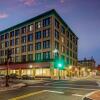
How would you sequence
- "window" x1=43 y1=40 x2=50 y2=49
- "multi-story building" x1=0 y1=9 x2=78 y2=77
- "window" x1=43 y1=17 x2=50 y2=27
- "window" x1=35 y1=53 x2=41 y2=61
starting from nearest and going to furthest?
"multi-story building" x1=0 y1=9 x2=78 y2=77
"window" x1=43 y1=40 x2=50 y2=49
"window" x1=43 y1=17 x2=50 y2=27
"window" x1=35 y1=53 x2=41 y2=61

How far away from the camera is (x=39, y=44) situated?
218ft

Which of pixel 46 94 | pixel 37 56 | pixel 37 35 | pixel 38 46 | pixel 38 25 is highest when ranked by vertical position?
pixel 38 25

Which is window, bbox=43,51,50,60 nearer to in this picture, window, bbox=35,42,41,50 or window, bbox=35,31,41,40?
window, bbox=35,42,41,50

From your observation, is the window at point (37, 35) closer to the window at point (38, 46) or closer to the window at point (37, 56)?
the window at point (38, 46)

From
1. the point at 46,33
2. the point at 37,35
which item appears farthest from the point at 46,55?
the point at 37,35

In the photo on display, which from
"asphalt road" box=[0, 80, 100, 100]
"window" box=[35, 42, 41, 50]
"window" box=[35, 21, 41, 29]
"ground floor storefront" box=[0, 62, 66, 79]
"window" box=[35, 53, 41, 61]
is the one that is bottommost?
"asphalt road" box=[0, 80, 100, 100]

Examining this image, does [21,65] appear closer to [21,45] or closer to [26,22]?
[21,45]

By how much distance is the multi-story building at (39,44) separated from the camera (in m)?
62.6

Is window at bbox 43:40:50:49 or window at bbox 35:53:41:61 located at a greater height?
window at bbox 43:40:50:49

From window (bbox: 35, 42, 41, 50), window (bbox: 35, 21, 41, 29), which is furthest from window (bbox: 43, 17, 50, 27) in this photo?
window (bbox: 35, 42, 41, 50)

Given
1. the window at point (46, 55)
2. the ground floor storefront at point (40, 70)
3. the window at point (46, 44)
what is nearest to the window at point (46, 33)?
the window at point (46, 44)

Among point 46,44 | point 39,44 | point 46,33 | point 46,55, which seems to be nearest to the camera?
point 46,55

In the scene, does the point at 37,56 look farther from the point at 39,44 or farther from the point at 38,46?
the point at 39,44

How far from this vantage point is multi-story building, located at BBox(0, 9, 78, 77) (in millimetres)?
62594
